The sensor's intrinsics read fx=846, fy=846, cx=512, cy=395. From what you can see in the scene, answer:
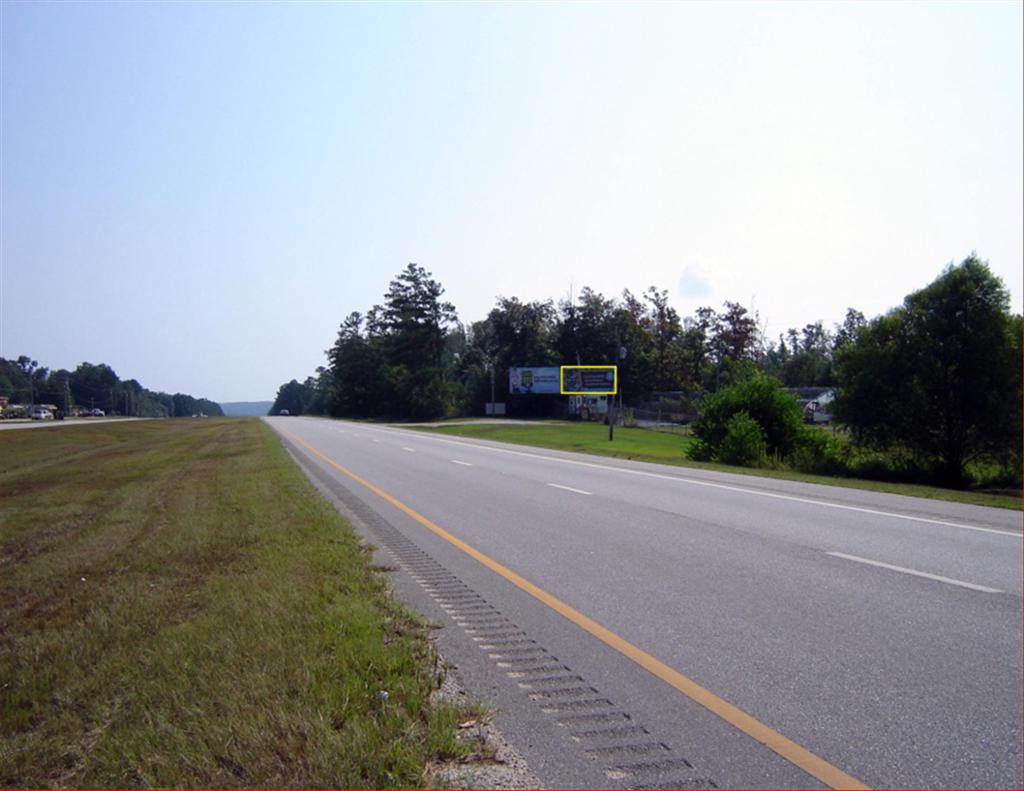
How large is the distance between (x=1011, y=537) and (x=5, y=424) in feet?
74.5

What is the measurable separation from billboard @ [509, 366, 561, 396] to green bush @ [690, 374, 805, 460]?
50746mm

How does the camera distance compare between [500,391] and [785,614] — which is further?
[500,391]

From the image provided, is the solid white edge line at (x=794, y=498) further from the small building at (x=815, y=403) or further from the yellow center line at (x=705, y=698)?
the small building at (x=815, y=403)

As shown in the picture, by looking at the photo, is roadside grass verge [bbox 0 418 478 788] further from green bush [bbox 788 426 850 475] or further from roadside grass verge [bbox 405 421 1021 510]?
green bush [bbox 788 426 850 475]

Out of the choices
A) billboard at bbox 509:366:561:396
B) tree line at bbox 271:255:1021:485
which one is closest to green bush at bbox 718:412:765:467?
tree line at bbox 271:255:1021:485

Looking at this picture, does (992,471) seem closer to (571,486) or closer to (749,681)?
(571,486)

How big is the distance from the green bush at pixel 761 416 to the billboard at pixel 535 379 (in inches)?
1998

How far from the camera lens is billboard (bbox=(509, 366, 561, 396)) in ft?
292

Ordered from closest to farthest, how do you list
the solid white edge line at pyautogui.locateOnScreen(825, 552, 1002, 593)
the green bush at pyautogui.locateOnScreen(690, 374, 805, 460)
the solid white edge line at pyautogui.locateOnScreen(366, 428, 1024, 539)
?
the solid white edge line at pyautogui.locateOnScreen(825, 552, 1002, 593), the solid white edge line at pyautogui.locateOnScreen(366, 428, 1024, 539), the green bush at pyautogui.locateOnScreen(690, 374, 805, 460)

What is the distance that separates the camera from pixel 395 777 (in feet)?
13.2

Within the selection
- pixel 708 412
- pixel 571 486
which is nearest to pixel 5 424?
pixel 571 486

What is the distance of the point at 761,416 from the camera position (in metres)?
37.6

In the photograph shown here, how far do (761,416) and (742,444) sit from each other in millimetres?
3860

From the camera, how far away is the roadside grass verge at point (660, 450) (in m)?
19.0
